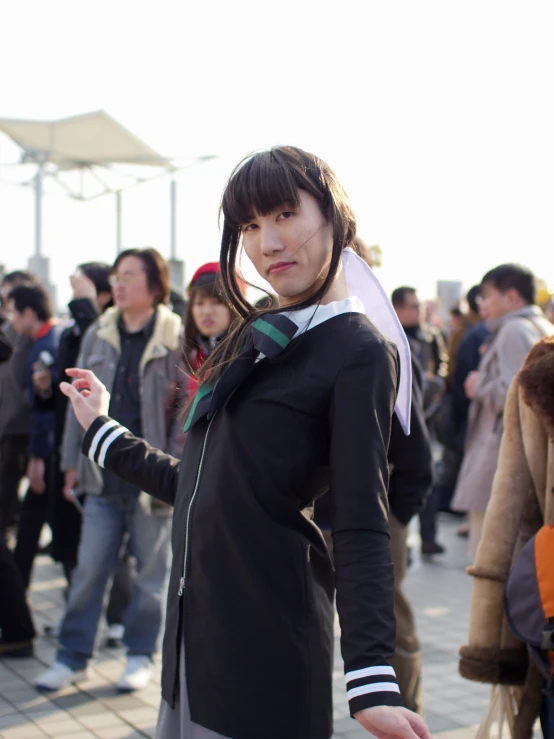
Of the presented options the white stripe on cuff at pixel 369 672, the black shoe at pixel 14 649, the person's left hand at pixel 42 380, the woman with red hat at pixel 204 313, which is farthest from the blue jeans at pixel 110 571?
the white stripe on cuff at pixel 369 672

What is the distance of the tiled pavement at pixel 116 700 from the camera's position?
379 cm

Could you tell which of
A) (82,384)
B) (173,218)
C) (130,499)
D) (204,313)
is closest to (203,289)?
(204,313)

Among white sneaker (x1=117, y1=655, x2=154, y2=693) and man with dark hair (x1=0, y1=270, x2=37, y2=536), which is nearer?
white sneaker (x1=117, y1=655, x2=154, y2=693)

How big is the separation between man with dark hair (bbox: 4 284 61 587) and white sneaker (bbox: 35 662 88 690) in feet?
3.45

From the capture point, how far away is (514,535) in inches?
106

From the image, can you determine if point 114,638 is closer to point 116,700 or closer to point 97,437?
point 116,700

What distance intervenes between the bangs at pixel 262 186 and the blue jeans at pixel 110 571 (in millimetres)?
2777

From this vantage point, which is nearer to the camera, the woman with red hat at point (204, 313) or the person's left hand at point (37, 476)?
the woman with red hat at point (204, 313)

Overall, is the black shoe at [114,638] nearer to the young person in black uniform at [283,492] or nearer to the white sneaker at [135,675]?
the white sneaker at [135,675]

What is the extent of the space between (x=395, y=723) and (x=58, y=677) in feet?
10.0

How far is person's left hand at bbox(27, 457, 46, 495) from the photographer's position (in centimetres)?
549

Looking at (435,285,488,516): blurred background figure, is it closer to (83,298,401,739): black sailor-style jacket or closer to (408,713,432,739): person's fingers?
(83,298,401,739): black sailor-style jacket

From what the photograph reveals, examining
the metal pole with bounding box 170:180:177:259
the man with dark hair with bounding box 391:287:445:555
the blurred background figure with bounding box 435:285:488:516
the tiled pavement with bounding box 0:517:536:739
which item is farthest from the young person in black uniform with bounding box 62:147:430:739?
the metal pole with bounding box 170:180:177:259

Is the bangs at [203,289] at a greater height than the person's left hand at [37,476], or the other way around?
the bangs at [203,289]
